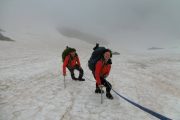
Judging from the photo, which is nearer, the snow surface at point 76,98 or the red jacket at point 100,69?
the snow surface at point 76,98

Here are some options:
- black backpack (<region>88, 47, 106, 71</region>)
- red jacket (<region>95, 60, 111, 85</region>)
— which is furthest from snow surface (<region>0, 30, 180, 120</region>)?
black backpack (<region>88, 47, 106, 71</region>)

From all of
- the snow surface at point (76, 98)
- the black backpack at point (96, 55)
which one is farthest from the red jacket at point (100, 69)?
the snow surface at point (76, 98)

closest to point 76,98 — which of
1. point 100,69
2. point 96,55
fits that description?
point 100,69

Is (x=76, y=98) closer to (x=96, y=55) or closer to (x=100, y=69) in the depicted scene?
(x=100, y=69)

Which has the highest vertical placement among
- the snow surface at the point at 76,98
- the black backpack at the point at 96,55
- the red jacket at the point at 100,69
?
the black backpack at the point at 96,55

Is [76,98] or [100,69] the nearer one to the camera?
[100,69]

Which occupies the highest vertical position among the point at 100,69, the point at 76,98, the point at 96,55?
the point at 96,55

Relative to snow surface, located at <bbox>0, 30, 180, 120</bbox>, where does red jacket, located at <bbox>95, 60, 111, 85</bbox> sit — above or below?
above

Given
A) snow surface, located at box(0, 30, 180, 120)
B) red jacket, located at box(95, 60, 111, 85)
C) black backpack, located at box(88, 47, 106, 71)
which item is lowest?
snow surface, located at box(0, 30, 180, 120)

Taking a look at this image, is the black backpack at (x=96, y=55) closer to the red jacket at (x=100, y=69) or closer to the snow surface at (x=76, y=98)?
the red jacket at (x=100, y=69)

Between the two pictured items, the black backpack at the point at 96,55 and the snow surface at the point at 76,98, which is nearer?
the snow surface at the point at 76,98

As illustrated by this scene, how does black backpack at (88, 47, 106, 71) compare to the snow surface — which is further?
black backpack at (88, 47, 106, 71)

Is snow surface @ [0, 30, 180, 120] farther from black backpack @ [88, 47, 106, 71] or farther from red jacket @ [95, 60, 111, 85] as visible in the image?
black backpack @ [88, 47, 106, 71]

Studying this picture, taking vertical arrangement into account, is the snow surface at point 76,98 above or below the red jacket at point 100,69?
below
